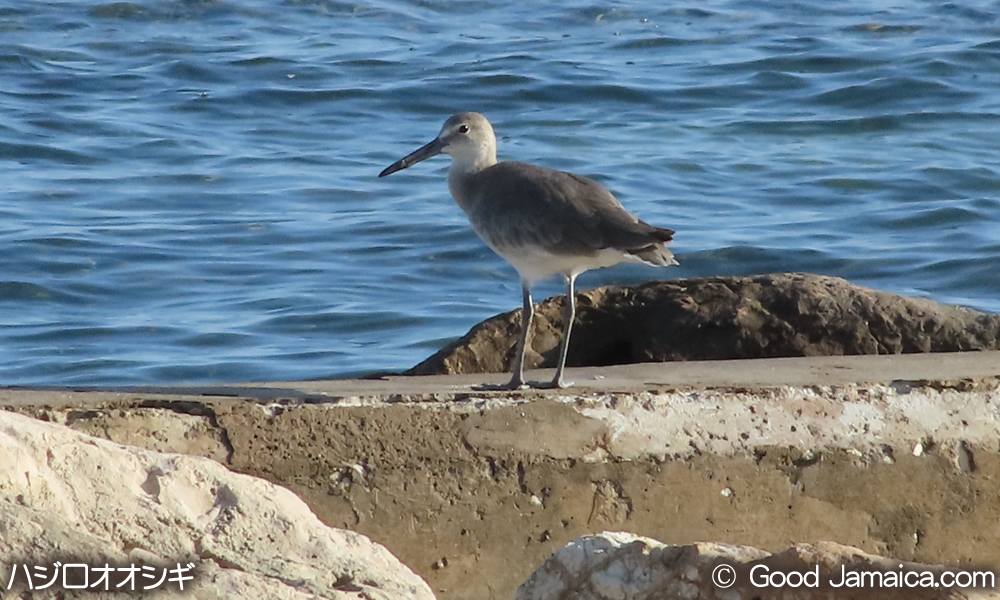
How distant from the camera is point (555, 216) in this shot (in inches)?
215

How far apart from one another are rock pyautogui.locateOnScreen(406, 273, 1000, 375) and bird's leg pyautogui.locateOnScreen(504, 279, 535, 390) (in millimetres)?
254

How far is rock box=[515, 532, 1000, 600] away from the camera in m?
3.41

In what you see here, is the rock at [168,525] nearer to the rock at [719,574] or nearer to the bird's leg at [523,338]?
the rock at [719,574]

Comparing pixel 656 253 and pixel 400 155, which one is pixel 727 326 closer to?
pixel 656 253

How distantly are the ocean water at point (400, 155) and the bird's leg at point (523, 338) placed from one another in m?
2.76

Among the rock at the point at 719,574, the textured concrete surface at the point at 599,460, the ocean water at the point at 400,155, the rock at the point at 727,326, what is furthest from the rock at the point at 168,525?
the ocean water at the point at 400,155

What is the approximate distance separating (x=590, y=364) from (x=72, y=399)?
232 centimetres

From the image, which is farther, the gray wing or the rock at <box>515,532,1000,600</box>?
the gray wing

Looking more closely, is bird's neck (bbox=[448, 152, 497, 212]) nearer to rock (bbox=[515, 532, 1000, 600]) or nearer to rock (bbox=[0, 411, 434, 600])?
rock (bbox=[0, 411, 434, 600])

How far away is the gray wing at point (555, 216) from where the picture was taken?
532cm

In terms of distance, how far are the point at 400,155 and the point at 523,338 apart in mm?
6297

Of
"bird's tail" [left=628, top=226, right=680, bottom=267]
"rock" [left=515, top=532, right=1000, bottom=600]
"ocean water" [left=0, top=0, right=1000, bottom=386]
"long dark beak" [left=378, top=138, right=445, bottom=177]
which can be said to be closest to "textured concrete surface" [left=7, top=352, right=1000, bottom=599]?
"bird's tail" [left=628, top=226, right=680, bottom=267]

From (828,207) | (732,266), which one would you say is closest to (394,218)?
(732,266)

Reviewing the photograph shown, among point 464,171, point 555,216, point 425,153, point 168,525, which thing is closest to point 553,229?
point 555,216
